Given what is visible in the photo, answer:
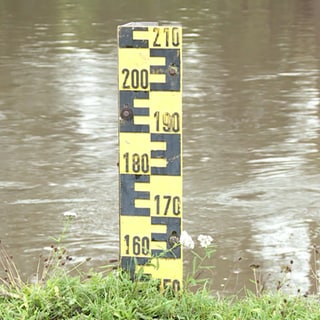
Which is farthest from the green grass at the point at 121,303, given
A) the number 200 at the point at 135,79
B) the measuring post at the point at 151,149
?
the number 200 at the point at 135,79

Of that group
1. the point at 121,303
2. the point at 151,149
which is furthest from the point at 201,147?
the point at 121,303

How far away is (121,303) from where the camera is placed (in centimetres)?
385

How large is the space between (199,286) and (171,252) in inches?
39.3

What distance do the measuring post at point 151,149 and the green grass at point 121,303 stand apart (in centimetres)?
15

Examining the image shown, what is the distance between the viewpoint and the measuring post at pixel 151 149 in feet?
13.5

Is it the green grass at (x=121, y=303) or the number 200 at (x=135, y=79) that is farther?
the number 200 at (x=135, y=79)

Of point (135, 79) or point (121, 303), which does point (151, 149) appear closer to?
point (135, 79)

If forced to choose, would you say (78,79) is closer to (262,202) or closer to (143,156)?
(262,202)

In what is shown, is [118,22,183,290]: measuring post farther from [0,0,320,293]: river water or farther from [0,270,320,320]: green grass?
[0,0,320,293]: river water

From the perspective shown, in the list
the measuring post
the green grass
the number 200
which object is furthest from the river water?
the number 200

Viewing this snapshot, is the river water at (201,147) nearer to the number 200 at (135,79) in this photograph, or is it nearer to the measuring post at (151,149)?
the measuring post at (151,149)

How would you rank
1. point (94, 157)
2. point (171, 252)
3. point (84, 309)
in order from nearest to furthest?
point (84, 309), point (171, 252), point (94, 157)

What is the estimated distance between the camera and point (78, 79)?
11578 millimetres

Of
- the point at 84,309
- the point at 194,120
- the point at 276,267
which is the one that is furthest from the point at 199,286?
the point at 194,120
